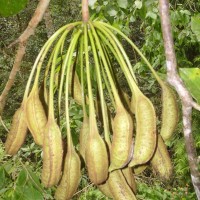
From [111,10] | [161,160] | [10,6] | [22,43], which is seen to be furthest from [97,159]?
[111,10]

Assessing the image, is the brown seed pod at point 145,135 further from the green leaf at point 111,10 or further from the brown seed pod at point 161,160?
the green leaf at point 111,10

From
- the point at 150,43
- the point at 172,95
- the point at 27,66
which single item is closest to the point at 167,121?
the point at 172,95

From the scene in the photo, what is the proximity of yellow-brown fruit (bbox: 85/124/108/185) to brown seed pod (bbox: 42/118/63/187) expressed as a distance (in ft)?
0.19

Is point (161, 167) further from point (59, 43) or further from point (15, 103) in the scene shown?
point (15, 103)

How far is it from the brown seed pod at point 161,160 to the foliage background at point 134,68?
20cm

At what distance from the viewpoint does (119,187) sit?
0.85 meters

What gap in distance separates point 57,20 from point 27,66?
54.4 inches

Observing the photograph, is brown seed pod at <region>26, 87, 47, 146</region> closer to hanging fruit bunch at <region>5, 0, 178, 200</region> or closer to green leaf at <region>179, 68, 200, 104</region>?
hanging fruit bunch at <region>5, 0, 178, 200</region>

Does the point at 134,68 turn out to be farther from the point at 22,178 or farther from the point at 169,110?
the point at 169,110

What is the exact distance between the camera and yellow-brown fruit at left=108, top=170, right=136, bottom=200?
0.85 m

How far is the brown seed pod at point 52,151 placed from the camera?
80 cm

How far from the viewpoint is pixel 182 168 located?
15.9ft

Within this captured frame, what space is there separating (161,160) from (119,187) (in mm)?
111

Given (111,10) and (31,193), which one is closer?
(31,193)
